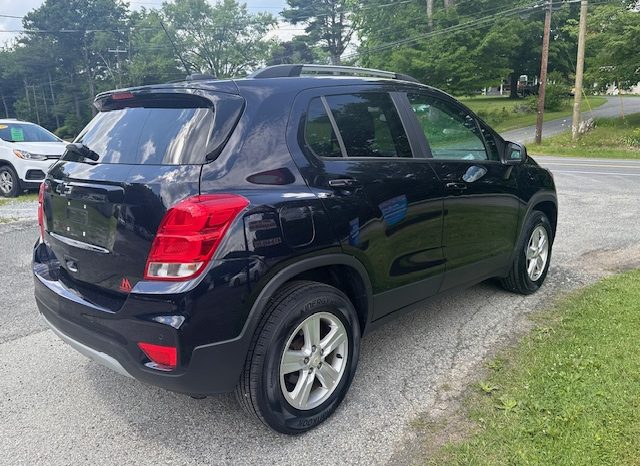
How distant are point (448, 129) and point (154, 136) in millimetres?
2167

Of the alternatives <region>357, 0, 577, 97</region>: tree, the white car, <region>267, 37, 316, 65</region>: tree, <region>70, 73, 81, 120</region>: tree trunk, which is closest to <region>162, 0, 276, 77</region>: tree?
<region>267, 37, 316, 65</region>: tree

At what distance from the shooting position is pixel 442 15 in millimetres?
37750

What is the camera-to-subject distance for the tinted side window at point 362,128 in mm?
2832

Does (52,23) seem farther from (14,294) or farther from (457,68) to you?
(14,294)

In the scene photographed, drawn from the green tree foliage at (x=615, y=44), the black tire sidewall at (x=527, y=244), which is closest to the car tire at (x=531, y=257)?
the black tire sidewall at (x=527, y=244)

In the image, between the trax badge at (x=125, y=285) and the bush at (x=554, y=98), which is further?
the bush at (x=554, y=98)

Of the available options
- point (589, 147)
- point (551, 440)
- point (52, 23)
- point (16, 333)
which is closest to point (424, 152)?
point (551, 440)

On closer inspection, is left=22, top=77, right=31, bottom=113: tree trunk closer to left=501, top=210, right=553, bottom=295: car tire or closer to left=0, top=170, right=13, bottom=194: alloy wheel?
left=0, top=170, right=13, bottom=194: alloy wheel

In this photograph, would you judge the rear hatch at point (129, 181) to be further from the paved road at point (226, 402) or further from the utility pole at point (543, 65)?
the utility pole at point (543, 65)

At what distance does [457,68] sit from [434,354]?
3496cm

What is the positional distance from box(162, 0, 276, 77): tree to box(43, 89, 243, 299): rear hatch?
67.2 metres

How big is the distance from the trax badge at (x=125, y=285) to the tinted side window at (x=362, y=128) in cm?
115

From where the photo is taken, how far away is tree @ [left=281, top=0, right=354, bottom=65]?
58906 mm

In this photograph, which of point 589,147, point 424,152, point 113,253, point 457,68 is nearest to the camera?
point 113,253
